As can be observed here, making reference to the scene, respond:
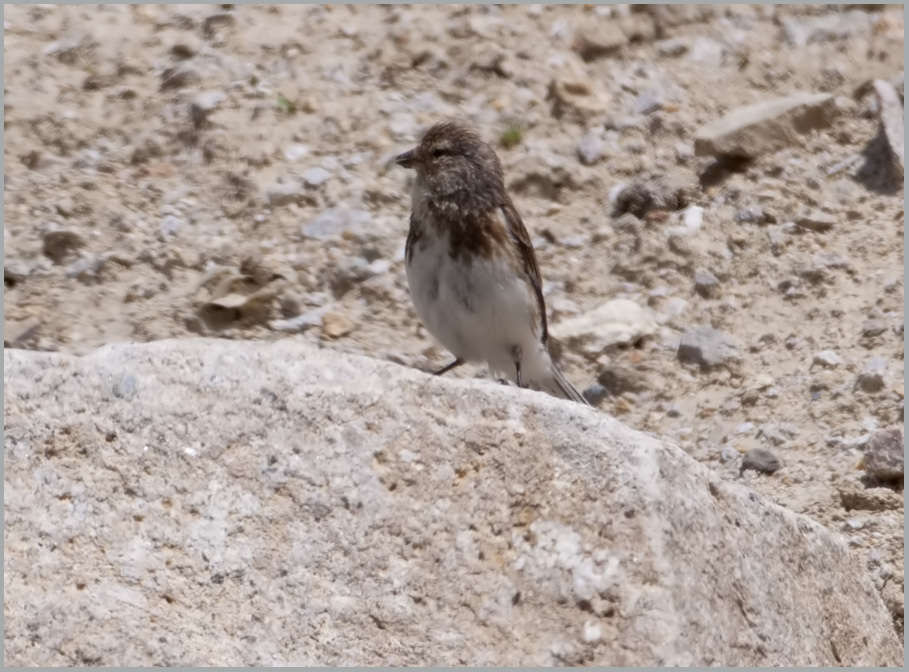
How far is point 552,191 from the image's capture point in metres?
9.02

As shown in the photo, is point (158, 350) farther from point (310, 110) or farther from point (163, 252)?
point (310, 110)

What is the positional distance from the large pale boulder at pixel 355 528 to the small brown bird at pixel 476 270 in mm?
2131

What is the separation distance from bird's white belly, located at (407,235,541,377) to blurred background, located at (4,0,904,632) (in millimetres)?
Answer: 804

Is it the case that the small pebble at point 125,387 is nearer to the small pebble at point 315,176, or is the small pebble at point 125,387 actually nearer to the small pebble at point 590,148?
the small pebble at point 315,176

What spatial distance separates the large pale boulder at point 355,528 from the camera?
410cm

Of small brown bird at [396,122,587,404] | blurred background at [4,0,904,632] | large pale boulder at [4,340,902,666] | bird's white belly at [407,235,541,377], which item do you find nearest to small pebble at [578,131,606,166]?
blurred background at [4,0,904,632]

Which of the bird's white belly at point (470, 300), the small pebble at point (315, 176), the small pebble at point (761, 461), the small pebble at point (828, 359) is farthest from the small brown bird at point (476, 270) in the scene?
the small pebble at point (315, 176)

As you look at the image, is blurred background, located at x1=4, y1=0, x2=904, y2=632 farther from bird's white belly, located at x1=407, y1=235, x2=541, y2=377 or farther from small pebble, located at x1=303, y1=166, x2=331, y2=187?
bird's white belly, located at x1=407, y1=235, x2=541, y2=377

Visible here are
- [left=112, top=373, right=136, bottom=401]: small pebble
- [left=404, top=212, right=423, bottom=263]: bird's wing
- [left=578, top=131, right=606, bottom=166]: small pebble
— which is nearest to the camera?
[left=112, top=373, right=136, bottom=401]: small pebble

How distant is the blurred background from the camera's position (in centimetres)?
752

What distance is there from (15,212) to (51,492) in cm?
427

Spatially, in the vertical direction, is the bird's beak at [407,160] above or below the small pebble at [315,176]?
above

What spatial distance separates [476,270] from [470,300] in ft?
0.44

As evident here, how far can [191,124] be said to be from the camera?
917 cm
